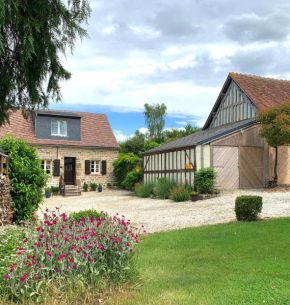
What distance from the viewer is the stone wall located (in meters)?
8.42

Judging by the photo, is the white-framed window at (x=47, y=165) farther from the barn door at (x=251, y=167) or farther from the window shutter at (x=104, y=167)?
the barn door at (x=251, y=167)

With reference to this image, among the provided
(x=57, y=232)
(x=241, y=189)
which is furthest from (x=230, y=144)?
(x=57, y=232)

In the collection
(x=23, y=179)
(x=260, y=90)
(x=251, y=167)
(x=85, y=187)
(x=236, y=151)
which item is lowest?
(x=85, y=187)

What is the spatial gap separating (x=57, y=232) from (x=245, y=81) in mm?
17759

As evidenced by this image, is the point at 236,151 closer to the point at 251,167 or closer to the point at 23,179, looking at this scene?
the point at 251,167

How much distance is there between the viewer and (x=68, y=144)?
23.2 m

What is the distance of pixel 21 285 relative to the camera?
139 inches

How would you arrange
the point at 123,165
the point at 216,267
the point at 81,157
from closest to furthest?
the point at 216,267
the point at 81,157
the point at 123,165

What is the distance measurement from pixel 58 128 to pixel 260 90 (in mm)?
12488

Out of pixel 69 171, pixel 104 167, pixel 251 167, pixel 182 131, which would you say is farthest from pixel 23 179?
pixel 182 131

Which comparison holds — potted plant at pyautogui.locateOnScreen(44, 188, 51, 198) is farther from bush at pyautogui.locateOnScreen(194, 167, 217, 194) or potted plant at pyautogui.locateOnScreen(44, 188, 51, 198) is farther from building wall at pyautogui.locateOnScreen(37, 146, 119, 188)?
bush at pyautogui.locateOnScreen(194, 167, 217, 194)

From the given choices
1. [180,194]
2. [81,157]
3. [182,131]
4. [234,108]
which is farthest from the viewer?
[182,131]

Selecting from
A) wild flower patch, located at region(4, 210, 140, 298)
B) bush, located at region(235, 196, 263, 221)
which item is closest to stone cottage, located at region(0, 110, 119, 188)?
bush, located at region(235, 196, 263, 221)

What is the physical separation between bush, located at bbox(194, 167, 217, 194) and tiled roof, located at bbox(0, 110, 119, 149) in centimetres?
1050
